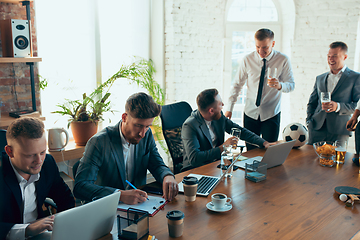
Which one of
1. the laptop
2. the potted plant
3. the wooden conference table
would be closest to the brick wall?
the potted plant

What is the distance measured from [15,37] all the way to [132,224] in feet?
6.53

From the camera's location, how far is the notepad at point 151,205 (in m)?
1.41

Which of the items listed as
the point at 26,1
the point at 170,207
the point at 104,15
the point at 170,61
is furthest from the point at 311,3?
the point at 170,207

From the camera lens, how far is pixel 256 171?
1905mm

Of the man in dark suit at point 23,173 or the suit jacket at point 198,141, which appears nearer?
the man in dark suit at point 23,173

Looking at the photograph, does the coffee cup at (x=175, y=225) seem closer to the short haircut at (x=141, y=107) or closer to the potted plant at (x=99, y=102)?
the short haircut at (x=141, y=107)

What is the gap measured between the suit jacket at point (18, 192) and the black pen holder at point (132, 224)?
1.49ft

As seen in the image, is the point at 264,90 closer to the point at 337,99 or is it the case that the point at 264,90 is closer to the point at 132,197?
the point at 337,99

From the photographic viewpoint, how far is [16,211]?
1.43 meters

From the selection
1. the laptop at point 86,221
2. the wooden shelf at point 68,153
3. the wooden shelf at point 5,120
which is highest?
the wooden shelf at point 5,120

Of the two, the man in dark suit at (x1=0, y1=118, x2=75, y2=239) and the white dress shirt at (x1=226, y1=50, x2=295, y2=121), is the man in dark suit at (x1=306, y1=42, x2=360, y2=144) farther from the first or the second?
the man in dark suit at (x1=0, y1=118, x2=75, y2=239)

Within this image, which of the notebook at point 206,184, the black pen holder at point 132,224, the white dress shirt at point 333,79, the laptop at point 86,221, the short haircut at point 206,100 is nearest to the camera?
the laptop at point 86,221

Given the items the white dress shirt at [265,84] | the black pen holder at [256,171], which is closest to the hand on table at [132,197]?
the black pen holder at [256,171]

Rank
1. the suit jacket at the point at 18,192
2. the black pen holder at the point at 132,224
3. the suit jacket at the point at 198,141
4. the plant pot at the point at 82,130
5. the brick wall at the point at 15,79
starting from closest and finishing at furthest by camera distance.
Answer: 1. the black pen holder at the point at 132,224
2. the suit jacket at the point at 18,192
3. the suit jacket at the point at 198,141
4. the brick wall at the point at 15,79
5. the plant pot at the point at 82,130
